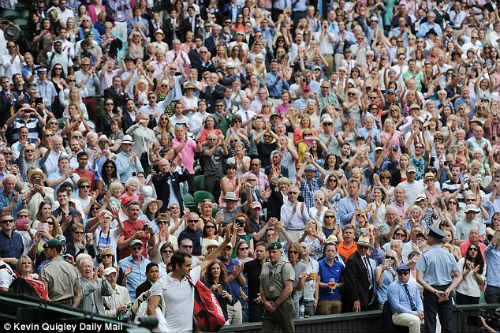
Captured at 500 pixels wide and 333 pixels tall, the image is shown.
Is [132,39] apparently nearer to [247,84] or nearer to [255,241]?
[247,84]

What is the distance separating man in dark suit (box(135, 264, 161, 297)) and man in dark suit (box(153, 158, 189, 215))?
3.58 metres

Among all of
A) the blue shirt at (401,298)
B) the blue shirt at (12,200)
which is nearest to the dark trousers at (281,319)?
the blue shirt at (401,298)

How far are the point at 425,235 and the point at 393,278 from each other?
1955 millimetres

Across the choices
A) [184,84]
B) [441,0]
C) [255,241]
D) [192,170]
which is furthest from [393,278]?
[441,0]

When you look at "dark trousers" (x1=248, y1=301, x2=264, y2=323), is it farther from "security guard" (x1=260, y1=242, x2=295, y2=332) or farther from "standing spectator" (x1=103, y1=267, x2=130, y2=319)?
"standing spectator" (x1=103, y1=267, x2=130, y2=319)

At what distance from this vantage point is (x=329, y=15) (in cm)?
2383

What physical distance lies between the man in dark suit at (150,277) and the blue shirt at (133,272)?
60cm

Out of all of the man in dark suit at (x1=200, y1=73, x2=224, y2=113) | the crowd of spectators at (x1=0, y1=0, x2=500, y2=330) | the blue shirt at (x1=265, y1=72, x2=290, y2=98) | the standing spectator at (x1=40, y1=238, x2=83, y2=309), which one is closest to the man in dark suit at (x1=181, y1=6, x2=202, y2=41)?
the crowd of spectators at (x1=0, y1=0, x2=500, y2=330)

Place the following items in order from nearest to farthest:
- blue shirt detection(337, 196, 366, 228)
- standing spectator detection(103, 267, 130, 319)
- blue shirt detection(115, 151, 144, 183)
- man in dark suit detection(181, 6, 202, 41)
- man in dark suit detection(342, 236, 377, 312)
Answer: standing spectator detection(103, 267, 130, 319), man in dark suit detection(342, 236, 377, 312), blue shirt detection(337, 196, 366, 228), blue shirt detection(115, 151, 144, 183), man in dark suit detection(181, 6, 202, 41)

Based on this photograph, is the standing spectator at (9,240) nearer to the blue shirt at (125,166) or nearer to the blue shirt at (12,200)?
the blue shirt at (12,200)

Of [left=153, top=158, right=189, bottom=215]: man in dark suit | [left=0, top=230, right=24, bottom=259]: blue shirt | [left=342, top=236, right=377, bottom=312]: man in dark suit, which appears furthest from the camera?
[left=153, top=158, right=189, bottom=215]: man in dark suit

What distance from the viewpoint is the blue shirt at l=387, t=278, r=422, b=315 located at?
42.8ft

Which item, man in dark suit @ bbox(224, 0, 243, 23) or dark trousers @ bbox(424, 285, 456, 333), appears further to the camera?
man in dark suit @ bbox(224, 0, 243, 23)

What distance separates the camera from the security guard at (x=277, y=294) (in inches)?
479
